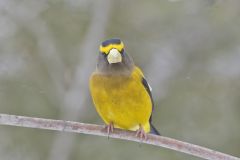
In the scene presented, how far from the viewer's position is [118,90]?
17.4 ft

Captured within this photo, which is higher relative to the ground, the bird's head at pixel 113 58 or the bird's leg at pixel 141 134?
the bird's head at pixel 113 58

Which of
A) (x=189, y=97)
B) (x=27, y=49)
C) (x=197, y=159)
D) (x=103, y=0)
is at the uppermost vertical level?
(x=103, y=0)

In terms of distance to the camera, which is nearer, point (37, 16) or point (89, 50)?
point (89, 50)

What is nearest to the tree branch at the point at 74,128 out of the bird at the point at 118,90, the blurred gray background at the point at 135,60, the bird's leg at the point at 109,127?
the bird's leg at the point at 109,127

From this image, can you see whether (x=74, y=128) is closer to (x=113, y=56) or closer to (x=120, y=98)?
Answer: (x=120, y=98)

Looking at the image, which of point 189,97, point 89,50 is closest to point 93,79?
point 89,50

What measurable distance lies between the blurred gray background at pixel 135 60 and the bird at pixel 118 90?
2999 millimetres

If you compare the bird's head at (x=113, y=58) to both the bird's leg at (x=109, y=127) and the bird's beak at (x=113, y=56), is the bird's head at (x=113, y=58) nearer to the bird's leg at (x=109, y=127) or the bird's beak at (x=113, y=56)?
the bird's beak at (x=113, y=56)

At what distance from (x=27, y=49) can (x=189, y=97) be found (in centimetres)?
264

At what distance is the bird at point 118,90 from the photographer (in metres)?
5.30

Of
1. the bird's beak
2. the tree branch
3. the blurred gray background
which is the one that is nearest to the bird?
the bird's beak

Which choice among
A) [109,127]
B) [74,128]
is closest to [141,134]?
[109,127]

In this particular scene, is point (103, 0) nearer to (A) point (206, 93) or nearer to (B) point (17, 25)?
(B) point (17, 25)

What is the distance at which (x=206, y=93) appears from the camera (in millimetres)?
8906
